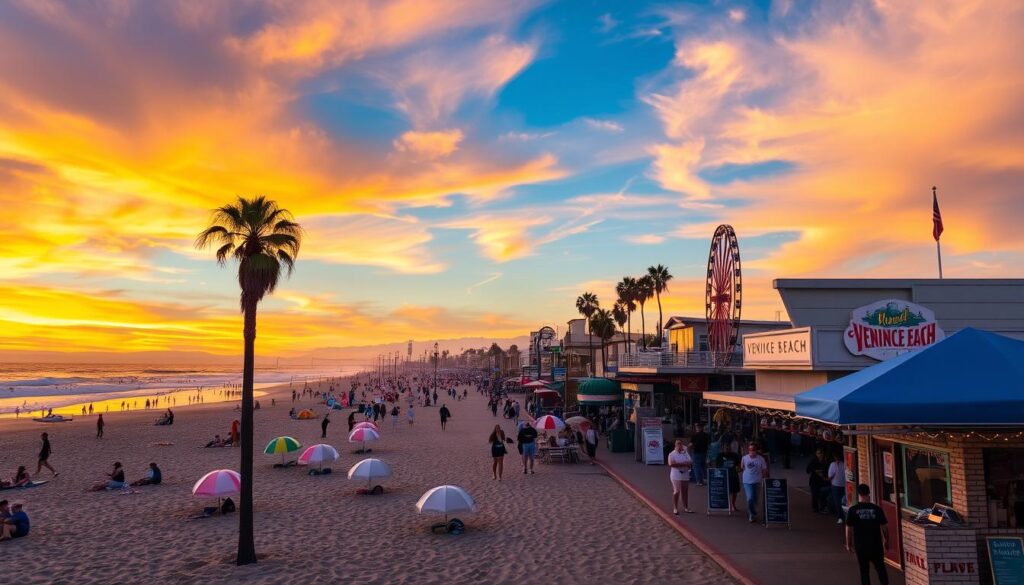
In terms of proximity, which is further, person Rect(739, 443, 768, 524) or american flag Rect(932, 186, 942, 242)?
american flag Rect(932, 186, 942, 242)

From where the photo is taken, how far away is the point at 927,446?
9242 millimetres

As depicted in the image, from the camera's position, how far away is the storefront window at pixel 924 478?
909 cm

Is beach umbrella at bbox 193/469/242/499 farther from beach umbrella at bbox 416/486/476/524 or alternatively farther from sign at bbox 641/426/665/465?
sign at bbox 641/426/665/465

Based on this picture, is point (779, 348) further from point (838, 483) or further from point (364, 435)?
point (364, 435)

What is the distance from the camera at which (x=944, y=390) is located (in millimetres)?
8289

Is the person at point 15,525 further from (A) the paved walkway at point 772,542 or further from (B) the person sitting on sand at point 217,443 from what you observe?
(B) the person sitting on sand at point 217,443

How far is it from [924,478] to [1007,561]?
5.39ft

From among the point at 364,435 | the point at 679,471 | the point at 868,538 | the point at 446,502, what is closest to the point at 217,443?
the point at 364,435

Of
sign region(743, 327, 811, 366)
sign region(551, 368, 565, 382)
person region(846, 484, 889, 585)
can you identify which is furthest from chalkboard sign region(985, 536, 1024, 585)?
sign region(551, 368, 565, 382)

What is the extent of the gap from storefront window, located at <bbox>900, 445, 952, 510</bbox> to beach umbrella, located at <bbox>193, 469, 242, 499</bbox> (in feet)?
43.4

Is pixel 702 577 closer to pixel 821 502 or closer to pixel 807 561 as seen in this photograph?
pixel 807 561

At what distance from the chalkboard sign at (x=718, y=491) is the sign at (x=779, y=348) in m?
4.73

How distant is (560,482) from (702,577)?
952 cm

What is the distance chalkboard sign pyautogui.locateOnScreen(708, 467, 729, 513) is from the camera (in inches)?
559
